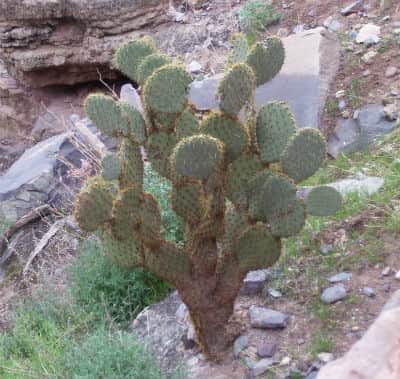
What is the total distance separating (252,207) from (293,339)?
617 millimetres

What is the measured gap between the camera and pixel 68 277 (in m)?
4.54

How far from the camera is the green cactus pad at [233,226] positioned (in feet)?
10.4

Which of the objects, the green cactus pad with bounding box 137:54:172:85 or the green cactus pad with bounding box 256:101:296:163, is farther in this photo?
the green cactus pad with bounding box 137:54:172:85

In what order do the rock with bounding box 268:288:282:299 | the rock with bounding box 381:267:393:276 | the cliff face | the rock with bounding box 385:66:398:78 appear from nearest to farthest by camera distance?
the rock with bounding box 381:267:393:276
the rock with bounding box 268:288:282:299
the rock with bounding box 385:66:398:78
the cliff face

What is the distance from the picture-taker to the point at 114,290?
416 centimetres

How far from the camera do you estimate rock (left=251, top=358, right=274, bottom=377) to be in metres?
3.09

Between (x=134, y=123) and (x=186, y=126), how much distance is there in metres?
0.21

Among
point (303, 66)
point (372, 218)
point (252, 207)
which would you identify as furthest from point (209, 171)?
point (303, 66)

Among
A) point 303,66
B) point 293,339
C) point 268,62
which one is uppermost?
point 268,62

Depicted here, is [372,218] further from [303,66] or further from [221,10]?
[221,10]

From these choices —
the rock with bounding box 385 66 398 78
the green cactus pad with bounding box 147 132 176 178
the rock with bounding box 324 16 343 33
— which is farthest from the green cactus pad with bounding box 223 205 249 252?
the rock with bounding box 324 16 343 33

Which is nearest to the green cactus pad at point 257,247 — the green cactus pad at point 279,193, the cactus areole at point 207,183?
the cactus areole at point 207,183

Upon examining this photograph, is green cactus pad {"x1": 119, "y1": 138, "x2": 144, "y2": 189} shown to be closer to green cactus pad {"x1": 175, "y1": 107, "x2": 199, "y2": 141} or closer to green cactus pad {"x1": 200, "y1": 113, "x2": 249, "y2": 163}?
green cactus pad {"x1": 175, "y1": 107, "x2": 199, "y2": 141}

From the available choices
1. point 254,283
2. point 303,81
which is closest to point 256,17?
point 303,81
